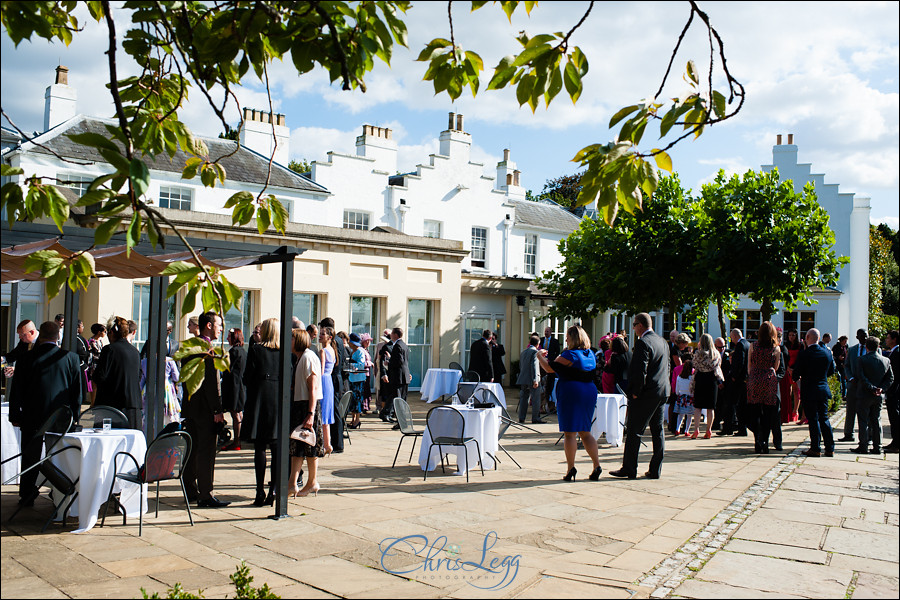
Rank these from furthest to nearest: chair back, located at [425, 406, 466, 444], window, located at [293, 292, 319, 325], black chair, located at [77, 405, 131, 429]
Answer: window, located at [293, 292, 319, 325] → chair back, located at [425, 406, 466, 444] → black chair, located at [77, 405, 131, 429]

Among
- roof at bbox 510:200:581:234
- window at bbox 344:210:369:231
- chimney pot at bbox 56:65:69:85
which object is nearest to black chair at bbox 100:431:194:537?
window at bbox 344:210:369:231

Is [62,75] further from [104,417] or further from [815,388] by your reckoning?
[815,388]

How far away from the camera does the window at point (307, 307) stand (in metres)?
19.0

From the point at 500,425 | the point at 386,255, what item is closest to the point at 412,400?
the point at 386,255

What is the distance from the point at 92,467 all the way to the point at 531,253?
22.7 meters

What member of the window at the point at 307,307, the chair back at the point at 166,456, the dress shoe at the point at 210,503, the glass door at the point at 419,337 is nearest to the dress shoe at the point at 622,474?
the dress shoe at the point at 210,503

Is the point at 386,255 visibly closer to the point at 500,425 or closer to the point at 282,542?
the point at 500,425

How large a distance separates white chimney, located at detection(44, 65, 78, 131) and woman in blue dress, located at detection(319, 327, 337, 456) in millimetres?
14879

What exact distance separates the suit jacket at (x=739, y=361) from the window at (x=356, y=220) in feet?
43.8

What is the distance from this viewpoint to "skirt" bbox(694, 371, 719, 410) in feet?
41.3

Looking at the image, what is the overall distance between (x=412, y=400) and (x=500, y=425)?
912cm

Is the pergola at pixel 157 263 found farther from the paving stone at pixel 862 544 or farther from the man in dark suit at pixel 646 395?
the paving stone at pixel 862 544

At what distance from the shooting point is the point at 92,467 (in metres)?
6.37

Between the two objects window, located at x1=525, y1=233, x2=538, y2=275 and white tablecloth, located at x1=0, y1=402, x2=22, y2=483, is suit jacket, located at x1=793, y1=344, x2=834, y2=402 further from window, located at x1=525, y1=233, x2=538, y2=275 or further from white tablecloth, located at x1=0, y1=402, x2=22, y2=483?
window, located at x1=525, y1=233, x2=538, y2=275
